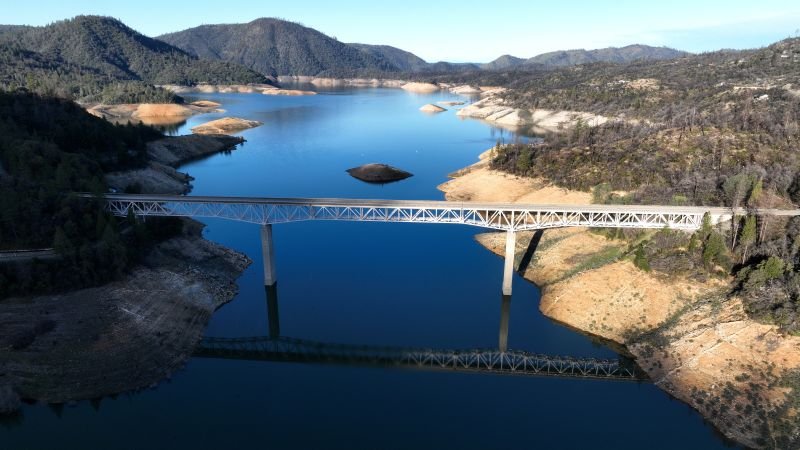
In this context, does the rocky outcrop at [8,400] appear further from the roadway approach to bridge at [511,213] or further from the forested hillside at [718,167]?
the forested hillside at [718,167]

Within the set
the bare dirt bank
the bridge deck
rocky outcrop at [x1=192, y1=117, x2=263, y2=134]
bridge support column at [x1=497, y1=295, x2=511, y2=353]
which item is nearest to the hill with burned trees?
the bridge deck

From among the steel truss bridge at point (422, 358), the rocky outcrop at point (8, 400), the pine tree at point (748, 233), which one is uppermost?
the pine tree at point (748, 233)

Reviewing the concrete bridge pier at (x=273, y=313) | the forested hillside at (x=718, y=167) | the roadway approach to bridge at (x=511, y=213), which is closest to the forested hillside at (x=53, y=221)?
the roadway approach to bridge at (x=511, y=213)

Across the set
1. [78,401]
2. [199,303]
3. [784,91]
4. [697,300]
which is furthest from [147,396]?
[784,91]

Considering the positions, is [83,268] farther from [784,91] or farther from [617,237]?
[784,91]

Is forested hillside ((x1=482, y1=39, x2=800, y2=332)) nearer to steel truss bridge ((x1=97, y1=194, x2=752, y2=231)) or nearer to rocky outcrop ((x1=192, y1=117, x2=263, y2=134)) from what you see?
steel truss bridge ((x1=97, y1=194, x2=752, y2=231))

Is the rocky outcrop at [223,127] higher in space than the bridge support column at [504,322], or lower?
higher
